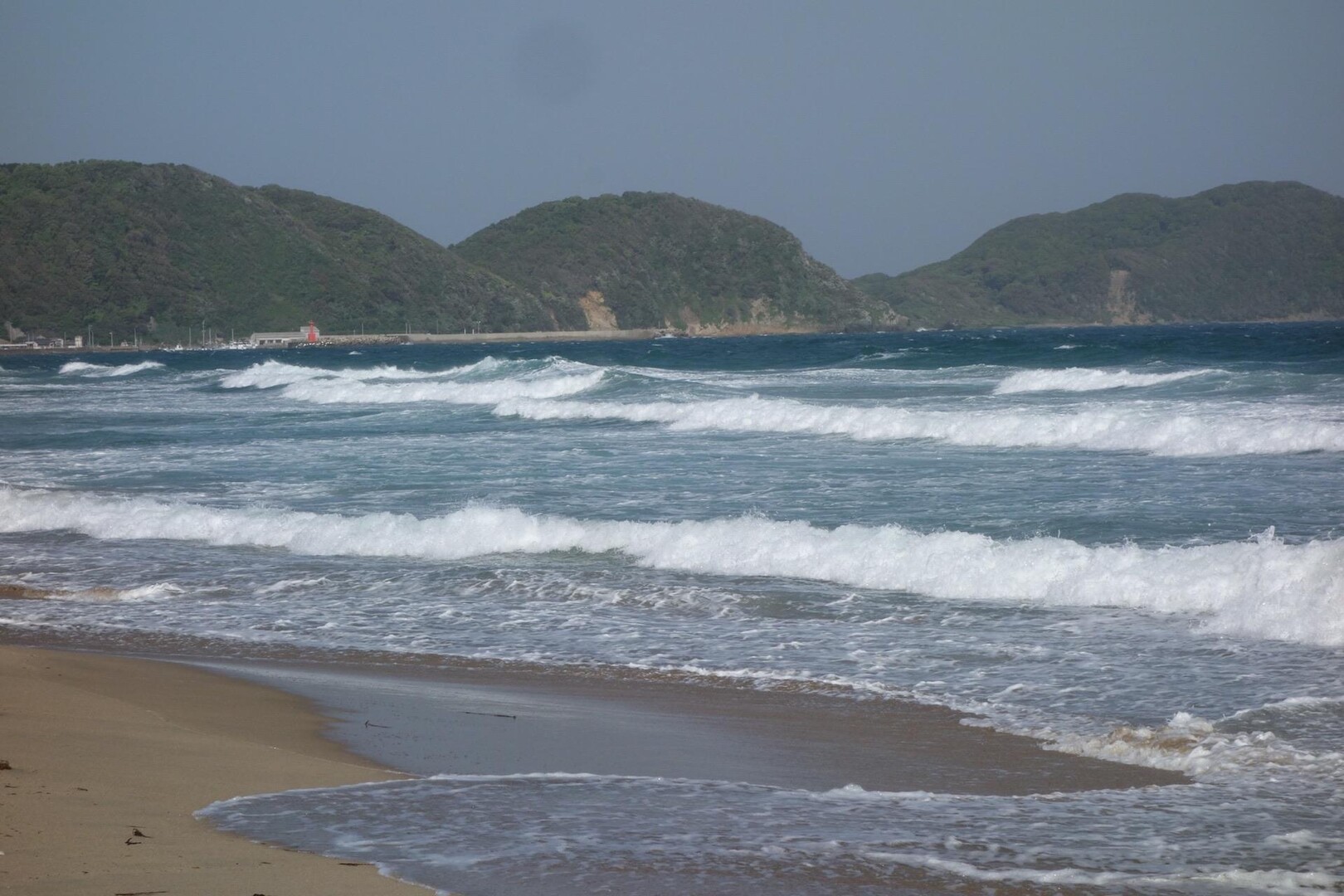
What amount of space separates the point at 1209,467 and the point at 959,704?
10.4 metres

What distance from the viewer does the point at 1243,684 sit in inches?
268

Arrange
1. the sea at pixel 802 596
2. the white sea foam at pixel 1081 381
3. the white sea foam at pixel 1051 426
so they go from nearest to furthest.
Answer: the sea at pixel 802 596
the white sea foam at pixel 1051 426
the white sea foam at pixel 1081 381

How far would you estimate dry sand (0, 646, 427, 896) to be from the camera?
3922 mm

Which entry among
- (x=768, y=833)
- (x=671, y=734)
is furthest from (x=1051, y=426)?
(x=768, y=833)

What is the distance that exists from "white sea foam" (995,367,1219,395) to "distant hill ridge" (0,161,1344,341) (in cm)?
11766

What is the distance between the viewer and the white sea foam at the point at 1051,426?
17109 millimetres

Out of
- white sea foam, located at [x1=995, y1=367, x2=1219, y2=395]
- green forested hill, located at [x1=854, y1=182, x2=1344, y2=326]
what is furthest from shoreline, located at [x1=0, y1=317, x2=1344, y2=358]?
white sea foam, located at [x1=995, y1=367, x2=1219, y2=395]

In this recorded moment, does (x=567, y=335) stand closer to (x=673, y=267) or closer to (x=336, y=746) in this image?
(x=673, y=267)

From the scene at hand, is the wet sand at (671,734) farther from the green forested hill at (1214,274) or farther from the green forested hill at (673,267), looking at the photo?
the green forested hill at (673,267)

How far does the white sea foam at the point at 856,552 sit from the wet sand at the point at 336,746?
3.15 m

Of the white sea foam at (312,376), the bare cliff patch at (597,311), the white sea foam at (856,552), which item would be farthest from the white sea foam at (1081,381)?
the bare cliff patch at (597,311)

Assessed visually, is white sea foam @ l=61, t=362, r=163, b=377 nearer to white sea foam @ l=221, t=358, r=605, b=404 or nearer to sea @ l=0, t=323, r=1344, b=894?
white sea foam @ l=221, t=358, r=605, b=404

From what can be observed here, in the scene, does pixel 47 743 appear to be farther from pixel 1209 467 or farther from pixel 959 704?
pixel 1209 467

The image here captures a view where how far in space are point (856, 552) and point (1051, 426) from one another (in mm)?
10011
